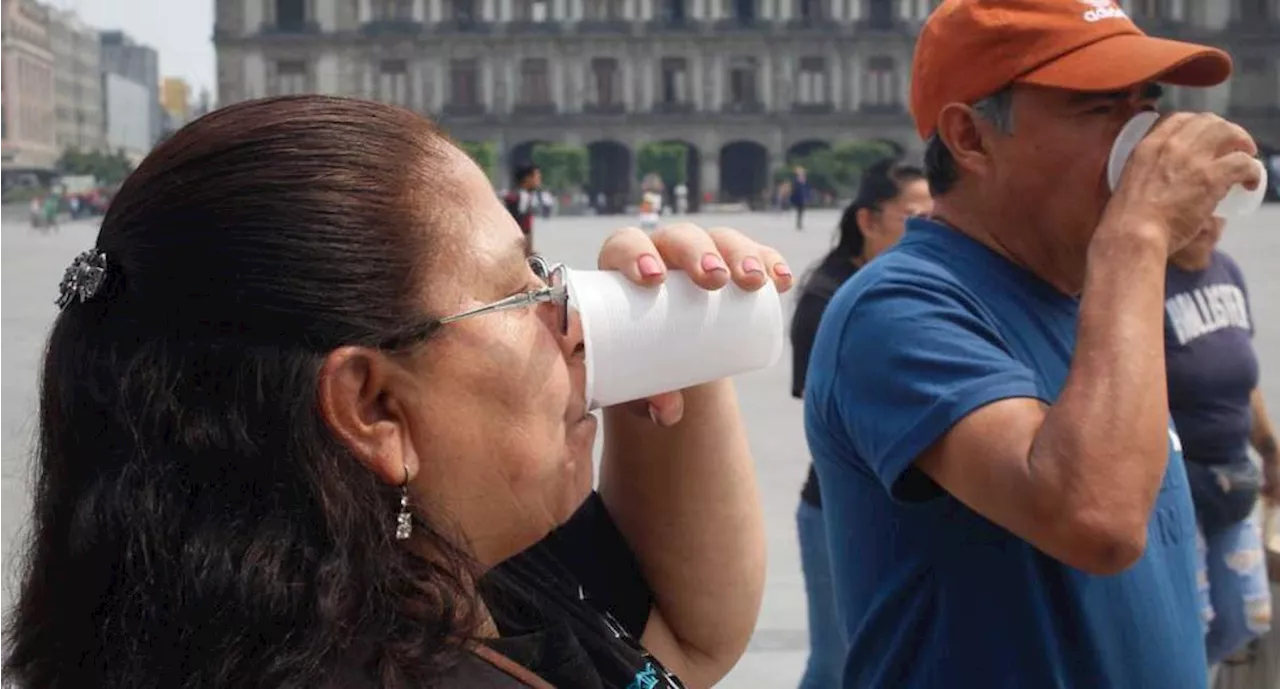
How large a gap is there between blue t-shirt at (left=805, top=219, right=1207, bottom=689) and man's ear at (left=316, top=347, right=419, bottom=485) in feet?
2.29

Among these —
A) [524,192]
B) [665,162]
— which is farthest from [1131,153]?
[665,162]

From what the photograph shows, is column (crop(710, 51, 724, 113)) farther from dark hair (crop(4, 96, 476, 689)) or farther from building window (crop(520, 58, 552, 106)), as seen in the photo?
dark hair (crop(4, 96, 476, 689))

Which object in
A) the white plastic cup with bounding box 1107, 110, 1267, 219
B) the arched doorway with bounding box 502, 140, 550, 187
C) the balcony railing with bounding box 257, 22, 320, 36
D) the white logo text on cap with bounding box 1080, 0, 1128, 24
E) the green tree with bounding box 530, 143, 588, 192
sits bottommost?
the white plastic cup with bounding box 1107, 110, 1267, 219

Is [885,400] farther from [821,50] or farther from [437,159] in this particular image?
[821,50]

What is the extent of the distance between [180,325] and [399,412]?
147 millimetres

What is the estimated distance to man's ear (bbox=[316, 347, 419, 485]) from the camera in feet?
3.24

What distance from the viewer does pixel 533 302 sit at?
3.51ft

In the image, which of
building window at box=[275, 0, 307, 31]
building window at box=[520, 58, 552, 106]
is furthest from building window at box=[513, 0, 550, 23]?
building window at box=[275, 0, 307, 31]

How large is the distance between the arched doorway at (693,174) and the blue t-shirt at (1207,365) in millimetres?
47327

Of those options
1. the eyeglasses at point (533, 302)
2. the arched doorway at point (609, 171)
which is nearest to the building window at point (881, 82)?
the arched doorway at point (609, 171)

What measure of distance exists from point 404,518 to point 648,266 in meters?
0.25

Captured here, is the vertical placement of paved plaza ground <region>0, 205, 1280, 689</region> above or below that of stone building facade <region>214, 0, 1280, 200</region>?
below

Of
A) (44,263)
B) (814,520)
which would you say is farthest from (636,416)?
(44,263)

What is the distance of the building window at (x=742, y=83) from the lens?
50.5m
